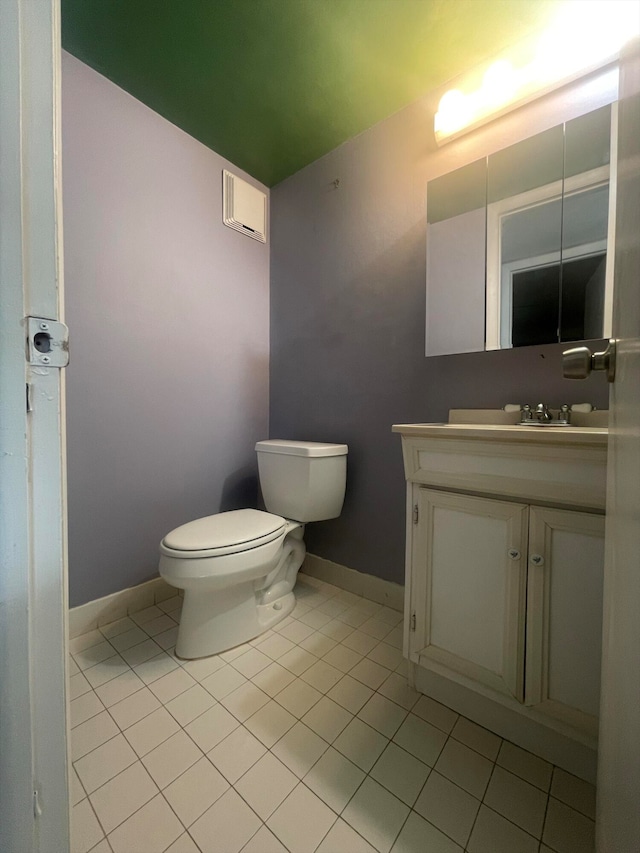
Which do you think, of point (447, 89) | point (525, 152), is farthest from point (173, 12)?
point (525, 152)

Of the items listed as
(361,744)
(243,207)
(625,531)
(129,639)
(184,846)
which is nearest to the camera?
(625,531)

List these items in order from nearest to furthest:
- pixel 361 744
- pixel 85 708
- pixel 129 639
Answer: pixel 361 744 → pixel 85 708 → pixel 129 639

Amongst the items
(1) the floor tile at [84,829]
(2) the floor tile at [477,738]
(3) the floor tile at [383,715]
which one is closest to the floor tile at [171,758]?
(1) the floor tile at [84,829]

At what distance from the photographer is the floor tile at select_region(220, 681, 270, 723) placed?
98cm

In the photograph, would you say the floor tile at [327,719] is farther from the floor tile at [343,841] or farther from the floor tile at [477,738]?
the floor tile at [477,738]

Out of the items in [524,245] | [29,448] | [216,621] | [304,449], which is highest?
[524,245]

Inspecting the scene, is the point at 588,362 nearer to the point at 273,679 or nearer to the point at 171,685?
the point at 273,679

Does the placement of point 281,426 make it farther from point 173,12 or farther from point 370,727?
point 173,12

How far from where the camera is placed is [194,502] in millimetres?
1642

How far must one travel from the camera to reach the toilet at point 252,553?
3.69 ft

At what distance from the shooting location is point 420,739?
901 millimetres

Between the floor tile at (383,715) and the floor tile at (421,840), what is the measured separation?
0.65 feet

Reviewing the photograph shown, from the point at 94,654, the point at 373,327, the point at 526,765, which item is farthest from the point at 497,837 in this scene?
the point at 373,327

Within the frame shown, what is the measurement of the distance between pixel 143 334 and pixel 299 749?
1.53m
